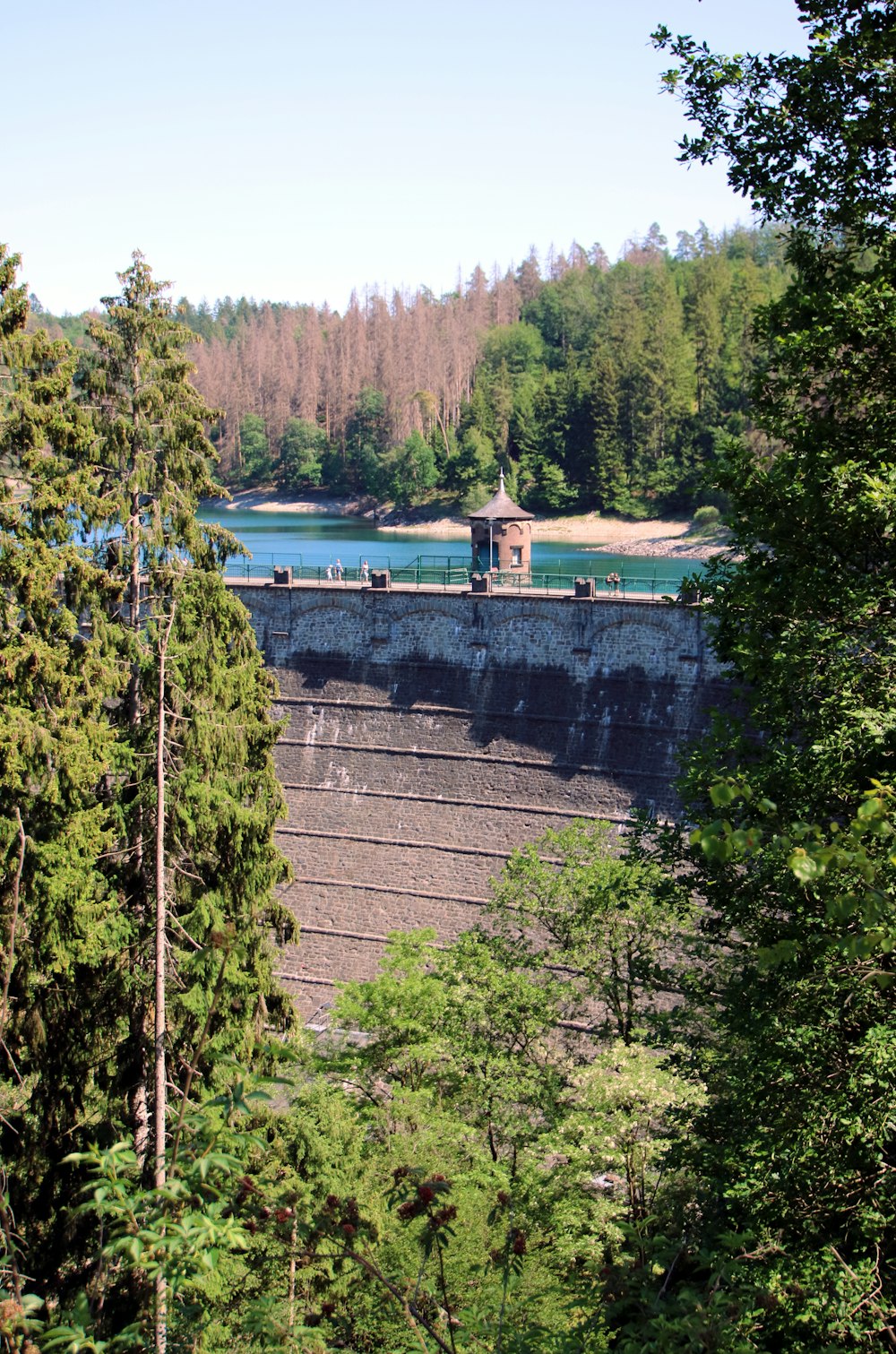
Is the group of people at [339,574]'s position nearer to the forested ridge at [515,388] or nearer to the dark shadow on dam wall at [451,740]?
the dark shadow on dam wall at [451,740]

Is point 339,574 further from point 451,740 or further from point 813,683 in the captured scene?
point 813,683

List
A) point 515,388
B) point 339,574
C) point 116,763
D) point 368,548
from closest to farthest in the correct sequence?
point 116,763 < point 339,574 < point 368,548 < point 515,388

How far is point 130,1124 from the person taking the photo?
45.0 feet

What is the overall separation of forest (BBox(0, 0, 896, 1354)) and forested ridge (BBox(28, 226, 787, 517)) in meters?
47.7

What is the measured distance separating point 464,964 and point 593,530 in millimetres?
48489

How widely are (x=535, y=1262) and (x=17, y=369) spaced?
10787 mm

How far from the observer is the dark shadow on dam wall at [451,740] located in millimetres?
25906

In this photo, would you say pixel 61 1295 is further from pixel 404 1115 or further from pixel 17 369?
pixel 17 369

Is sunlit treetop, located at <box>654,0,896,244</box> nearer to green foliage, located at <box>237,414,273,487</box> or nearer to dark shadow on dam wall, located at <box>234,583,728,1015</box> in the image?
dark shadow on dam wall, located at <box>234,583,728,1015</box>

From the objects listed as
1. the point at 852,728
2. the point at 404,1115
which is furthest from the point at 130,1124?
the point at 852,728

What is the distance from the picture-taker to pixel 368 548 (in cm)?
5912

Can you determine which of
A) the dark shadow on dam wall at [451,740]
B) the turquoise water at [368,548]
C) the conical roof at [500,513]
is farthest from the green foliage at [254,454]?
the dark shadow on dam wall at [451,740]

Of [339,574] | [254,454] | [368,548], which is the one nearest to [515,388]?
[254,454]

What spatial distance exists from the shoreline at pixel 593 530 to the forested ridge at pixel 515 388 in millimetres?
1387
